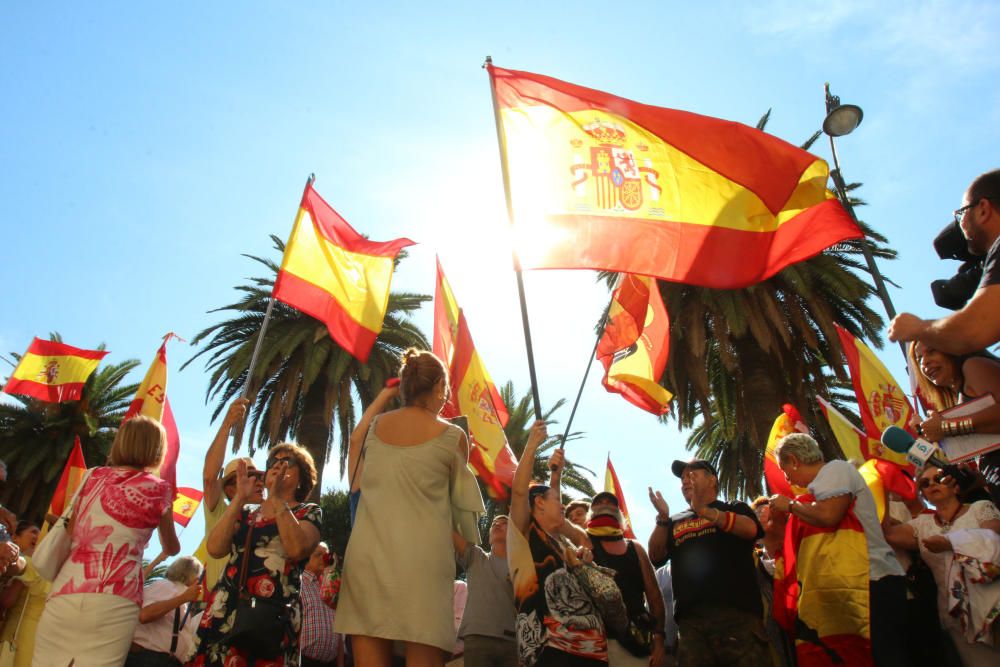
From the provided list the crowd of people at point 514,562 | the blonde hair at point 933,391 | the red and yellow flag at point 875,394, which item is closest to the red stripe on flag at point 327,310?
the crowd of people at point 514,562

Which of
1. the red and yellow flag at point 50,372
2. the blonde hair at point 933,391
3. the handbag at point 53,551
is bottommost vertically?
the handbag at point 53,551

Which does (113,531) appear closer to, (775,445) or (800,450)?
(800,450)

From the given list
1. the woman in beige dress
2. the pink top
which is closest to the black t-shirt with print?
the woman in beige dress

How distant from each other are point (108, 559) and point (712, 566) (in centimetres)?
333

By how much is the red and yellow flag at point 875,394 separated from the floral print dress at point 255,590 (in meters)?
7.69

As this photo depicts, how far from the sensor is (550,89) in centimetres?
571

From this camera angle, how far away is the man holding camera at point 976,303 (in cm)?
279

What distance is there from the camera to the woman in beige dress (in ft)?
11.0

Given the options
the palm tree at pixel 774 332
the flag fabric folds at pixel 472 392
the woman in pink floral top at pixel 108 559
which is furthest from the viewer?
the palm tree at pixel 774 332

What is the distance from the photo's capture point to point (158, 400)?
29.1 ft

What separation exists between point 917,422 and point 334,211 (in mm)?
5748

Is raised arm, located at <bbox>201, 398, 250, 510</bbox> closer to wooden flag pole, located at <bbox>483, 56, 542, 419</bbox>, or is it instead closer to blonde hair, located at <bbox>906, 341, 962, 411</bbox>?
wooden flag pole, located at <bbox>483, 56, 542, 419</bbox>

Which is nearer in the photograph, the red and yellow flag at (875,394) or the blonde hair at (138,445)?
the blonde hair at (138,445)

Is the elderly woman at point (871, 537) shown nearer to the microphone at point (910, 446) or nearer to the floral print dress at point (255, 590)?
the microphone at point (910, 446)
